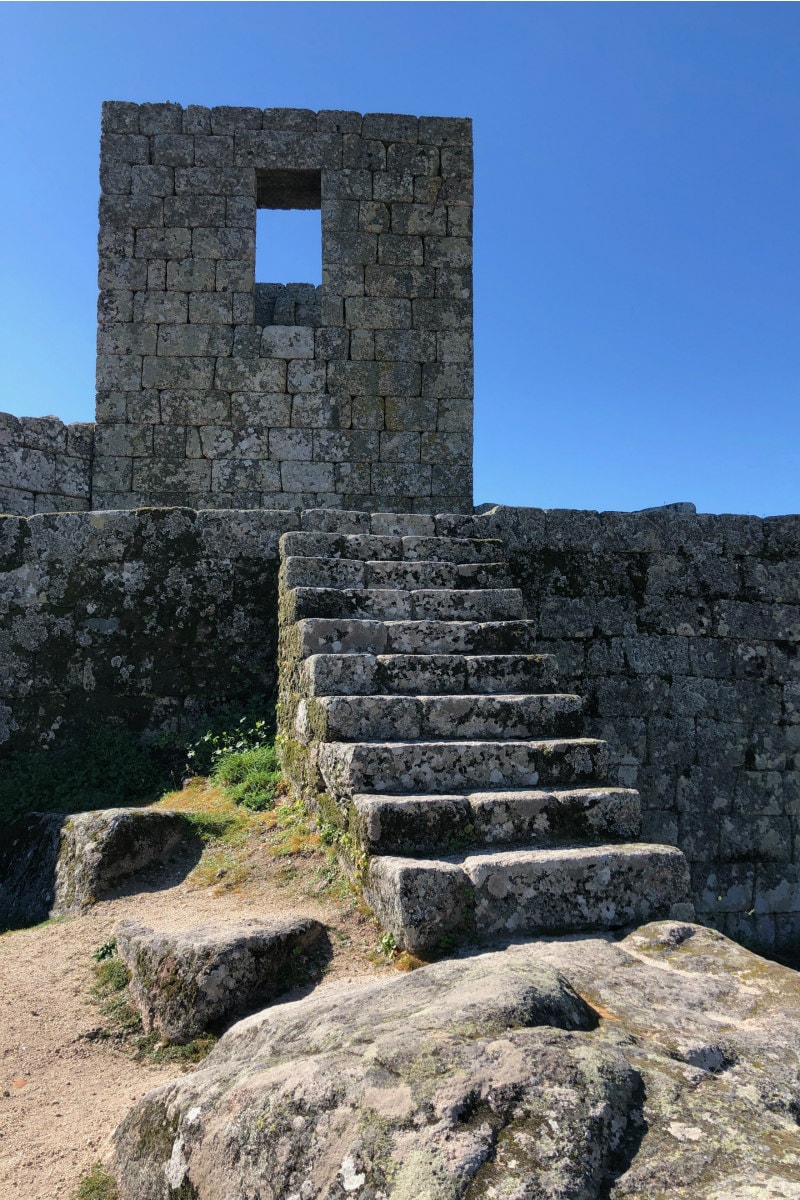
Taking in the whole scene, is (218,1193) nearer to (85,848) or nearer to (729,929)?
(85,848)

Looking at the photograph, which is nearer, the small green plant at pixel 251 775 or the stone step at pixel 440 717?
the stone step at pixel 440 717

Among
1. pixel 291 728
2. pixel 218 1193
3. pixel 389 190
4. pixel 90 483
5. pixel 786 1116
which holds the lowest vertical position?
pixel 218 1193

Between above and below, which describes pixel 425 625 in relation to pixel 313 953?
above

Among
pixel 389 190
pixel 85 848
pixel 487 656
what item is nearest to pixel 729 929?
pixel 487 656

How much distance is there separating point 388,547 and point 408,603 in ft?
2.20

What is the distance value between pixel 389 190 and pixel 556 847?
7710mm

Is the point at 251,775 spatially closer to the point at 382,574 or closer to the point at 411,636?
the point at 411,636

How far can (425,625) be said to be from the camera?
5160 mm

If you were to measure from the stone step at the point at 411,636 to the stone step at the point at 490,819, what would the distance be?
1.24m

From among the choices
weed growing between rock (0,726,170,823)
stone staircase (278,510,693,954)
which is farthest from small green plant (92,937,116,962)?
weed growing between rock (0,726,170,823)

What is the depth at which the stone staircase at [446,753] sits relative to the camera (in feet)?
11.6

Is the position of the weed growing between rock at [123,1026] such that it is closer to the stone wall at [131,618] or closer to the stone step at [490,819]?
the stone step at [490,819]

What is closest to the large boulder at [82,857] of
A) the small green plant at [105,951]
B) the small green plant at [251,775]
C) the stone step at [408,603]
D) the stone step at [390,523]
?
the small green plant at [251,775]

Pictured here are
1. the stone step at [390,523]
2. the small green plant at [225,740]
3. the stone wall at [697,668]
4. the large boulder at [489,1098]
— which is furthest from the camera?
the stone wall at [697,668]
